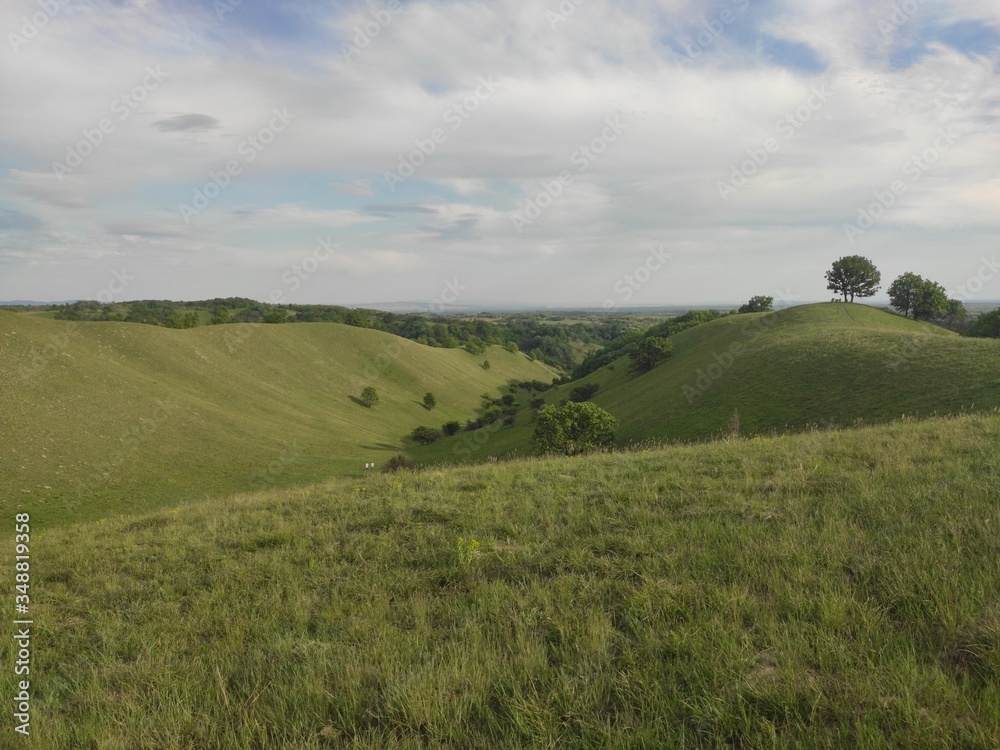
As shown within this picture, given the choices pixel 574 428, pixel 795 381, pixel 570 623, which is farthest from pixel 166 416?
pixel 795 381

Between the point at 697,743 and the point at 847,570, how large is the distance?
284 cm

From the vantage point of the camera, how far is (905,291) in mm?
79125

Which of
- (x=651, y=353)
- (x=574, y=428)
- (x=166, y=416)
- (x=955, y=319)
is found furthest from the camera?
(x=955, y=319)

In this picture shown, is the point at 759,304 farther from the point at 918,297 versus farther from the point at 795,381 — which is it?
the point at 795,381

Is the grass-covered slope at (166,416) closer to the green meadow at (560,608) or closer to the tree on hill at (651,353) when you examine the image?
the green meadow at (560,608)

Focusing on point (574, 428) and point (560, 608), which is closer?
point (560, 608)

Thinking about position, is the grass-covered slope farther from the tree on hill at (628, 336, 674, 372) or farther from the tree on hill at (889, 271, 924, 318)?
A: the tree on hill at (889, 271, 924, 318)

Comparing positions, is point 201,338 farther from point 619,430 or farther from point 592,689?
point 592,689

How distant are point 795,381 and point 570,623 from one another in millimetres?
45249

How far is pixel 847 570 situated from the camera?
15.0 ft

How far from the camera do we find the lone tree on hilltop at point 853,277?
8338 centimetres

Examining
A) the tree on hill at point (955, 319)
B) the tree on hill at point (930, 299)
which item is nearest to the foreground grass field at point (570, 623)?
the tree on hill at point (930, 299)

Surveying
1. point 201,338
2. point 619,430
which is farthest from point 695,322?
point 201,338

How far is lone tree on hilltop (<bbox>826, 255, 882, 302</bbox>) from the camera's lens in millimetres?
83375
